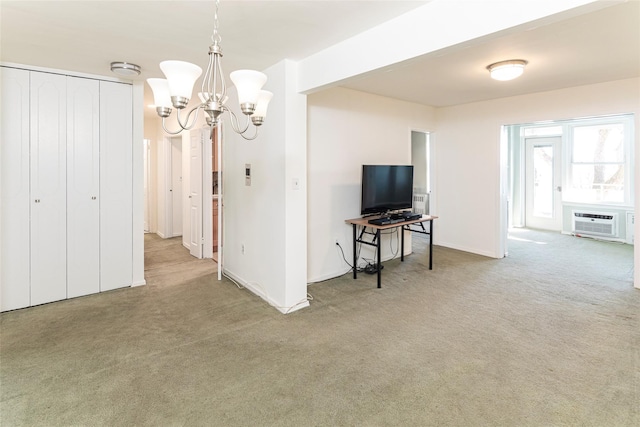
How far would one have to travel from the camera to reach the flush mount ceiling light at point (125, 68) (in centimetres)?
321

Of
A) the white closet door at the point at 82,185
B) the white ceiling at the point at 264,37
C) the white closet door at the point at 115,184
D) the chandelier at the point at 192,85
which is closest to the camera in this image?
the chandelier at the point at 192,85

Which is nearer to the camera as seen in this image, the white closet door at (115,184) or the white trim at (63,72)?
the white trim at (63,72)

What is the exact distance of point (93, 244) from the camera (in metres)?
3.65

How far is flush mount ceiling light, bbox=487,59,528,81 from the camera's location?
10.8ft

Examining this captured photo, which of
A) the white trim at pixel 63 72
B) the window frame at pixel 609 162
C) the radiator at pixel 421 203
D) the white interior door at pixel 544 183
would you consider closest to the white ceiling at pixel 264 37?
the white trim at pixel 63 72

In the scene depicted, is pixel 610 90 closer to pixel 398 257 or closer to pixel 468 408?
pixel 398 257

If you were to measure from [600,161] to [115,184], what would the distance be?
830 cm

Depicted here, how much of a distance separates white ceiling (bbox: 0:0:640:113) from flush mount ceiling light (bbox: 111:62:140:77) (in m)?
0.08

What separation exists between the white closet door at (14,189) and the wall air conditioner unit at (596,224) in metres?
8.82

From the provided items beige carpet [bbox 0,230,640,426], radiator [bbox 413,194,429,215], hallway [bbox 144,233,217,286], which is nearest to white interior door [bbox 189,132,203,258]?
hallway [bbox 144,233,217,286]

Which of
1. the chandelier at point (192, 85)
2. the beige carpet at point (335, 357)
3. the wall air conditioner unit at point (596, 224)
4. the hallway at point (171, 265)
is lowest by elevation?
the beige carpet at point (335, 357)

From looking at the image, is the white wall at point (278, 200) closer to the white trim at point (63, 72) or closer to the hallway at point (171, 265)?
the hallway at point (171, 265)

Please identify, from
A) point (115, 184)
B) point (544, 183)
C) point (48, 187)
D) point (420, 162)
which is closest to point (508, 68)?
point (420, 162)

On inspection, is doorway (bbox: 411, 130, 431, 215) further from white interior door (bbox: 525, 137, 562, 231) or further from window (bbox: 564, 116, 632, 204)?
window (bbox: 564, 116, 632, 204)
